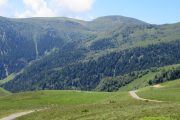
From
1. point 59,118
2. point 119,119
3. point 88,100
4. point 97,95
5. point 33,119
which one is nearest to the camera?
point 119,119

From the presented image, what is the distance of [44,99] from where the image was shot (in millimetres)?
130625

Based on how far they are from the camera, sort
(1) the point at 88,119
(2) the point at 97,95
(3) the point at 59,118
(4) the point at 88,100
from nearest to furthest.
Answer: (1) the point at 88,119 → (3) the point at 59,118 → (4) the point at 88,100 → (2) the point at 97,95

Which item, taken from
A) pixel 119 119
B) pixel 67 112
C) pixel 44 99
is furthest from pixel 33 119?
pixel 44 99

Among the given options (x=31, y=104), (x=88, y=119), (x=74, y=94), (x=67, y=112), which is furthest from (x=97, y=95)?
(x=88, y=119)

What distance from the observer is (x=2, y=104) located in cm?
12288

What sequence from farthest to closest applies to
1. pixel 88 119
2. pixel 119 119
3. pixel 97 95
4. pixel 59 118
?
pixel 97 95 → pixel 59 118 → pixel 88 119 → pixel 119 119

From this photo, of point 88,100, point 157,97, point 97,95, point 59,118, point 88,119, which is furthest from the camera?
point 97,95

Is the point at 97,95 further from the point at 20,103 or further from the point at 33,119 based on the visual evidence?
the point at 33,119

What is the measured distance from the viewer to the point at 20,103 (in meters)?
123

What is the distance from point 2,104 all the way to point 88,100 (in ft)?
81.9

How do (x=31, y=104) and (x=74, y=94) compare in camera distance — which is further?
(x=74, y=94)

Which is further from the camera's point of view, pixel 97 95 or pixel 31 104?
pixel 97 95

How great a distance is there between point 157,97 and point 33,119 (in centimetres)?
3700

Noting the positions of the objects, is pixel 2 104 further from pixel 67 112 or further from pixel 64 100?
pixel 67 112
